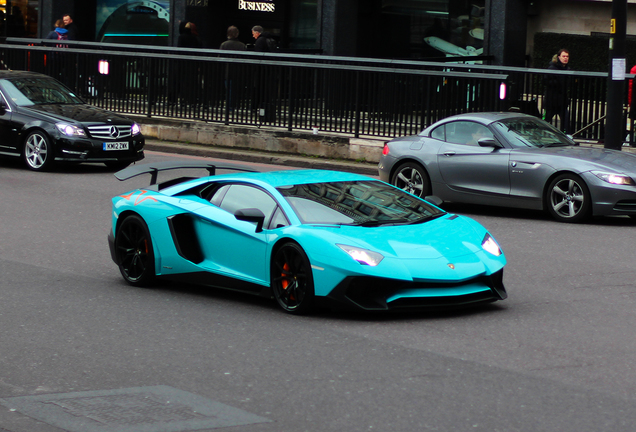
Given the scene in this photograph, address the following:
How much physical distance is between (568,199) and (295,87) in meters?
8.28

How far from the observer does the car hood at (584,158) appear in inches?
502

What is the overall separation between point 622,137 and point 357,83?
492cm

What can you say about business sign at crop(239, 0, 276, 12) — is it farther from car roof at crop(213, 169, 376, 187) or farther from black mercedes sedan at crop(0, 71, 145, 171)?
car roof at crop(213, 169, 376, 187)

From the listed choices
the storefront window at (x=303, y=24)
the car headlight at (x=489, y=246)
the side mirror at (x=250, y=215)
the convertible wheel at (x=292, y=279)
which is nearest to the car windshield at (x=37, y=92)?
the storefront window at (x=303, y=24)

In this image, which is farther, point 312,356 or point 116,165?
point 116,165

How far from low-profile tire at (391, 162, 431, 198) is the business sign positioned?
1495cm

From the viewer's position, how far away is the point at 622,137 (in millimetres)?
17219

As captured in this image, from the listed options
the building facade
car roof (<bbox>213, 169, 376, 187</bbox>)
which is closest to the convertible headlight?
car roof (<bbox>213, 169, 376, 187</bbox>)

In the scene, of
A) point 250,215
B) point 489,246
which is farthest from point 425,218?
point 250,215

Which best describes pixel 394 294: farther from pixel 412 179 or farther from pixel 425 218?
pixel 412 179

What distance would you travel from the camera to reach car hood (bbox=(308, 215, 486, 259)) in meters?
7.82

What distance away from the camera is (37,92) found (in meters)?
18.7

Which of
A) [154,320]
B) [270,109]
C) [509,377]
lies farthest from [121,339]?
[270,109]

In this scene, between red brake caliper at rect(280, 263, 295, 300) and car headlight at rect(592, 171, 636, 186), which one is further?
car headlight at rect(592, 171, 636, 186)
